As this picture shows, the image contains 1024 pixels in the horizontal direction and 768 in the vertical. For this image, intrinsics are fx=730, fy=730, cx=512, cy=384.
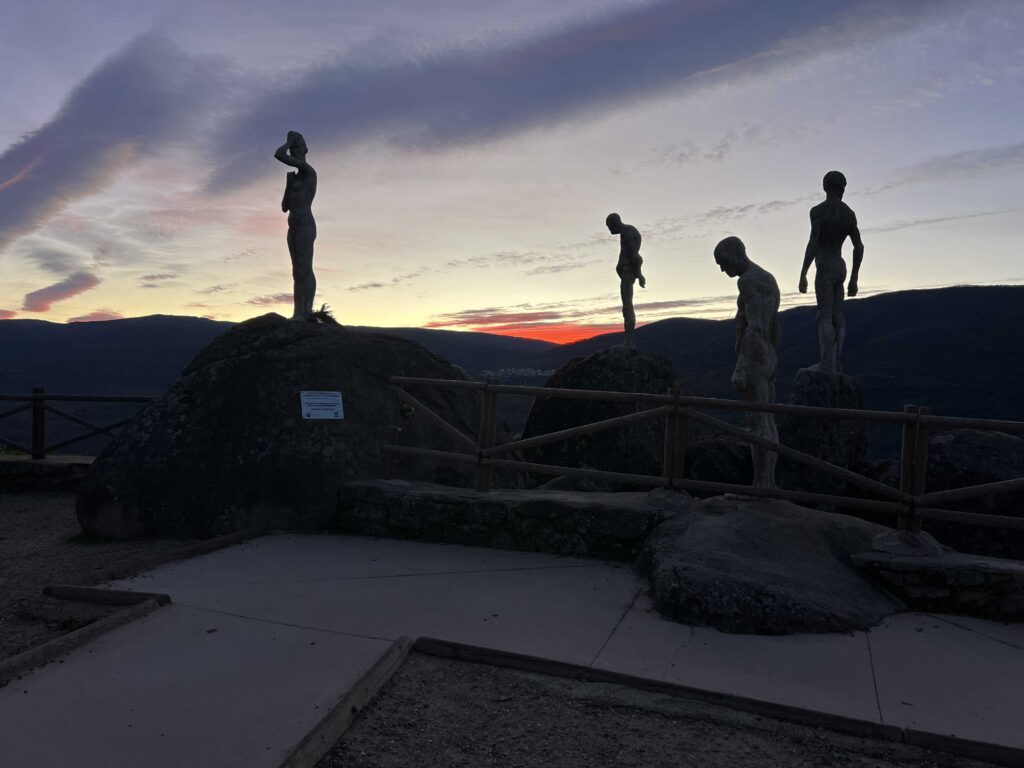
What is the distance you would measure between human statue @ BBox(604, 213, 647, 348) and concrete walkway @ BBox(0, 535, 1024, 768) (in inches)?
324

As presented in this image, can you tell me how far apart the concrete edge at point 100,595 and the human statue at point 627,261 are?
9.32 meters

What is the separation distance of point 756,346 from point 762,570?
7.15 feet

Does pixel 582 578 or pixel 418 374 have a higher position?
pixel 418 374

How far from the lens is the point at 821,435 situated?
423 inches

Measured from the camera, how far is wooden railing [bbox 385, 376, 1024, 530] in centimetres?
501

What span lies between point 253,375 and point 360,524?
1.99m

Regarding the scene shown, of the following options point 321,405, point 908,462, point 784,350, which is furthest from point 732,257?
point 784,350

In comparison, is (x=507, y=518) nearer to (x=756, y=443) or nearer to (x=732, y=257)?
(x=756, y=443)

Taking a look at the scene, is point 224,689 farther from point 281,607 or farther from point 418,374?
point 418,374

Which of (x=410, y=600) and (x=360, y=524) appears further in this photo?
(x=360, y=524)

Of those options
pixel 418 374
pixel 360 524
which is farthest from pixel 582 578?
pixel 418 374

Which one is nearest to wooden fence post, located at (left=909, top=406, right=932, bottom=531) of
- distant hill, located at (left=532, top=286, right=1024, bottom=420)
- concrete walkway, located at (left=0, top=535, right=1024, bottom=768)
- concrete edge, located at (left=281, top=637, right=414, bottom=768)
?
concrete walkway, located at (left=0, top=535, right=1024, bottom=768)

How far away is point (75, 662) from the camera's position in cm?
371

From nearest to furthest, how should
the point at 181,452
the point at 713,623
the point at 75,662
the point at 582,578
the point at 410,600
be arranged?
the point at 75,662 < the point at 713,623 < the point at 410,600 < the point at 582,578 < the point at 181,452
